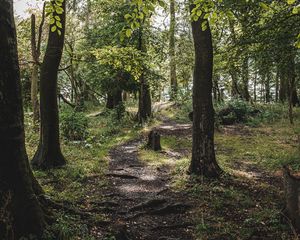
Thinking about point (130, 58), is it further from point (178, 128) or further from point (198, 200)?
point (178, 128)

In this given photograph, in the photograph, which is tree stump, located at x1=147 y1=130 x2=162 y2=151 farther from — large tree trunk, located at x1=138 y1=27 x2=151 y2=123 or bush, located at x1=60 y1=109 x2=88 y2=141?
large tree trunk, located at x1=138 y1=27 x2=151 y2=123

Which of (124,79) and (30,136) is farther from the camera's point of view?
(124,79)

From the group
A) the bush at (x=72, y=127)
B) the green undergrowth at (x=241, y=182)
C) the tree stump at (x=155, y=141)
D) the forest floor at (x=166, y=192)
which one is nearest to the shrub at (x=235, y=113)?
the green undergrowth at (x=241, y=182)

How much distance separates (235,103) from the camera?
21062 millimetres

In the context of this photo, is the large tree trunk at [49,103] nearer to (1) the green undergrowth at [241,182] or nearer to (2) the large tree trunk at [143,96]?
(1) the green undergrowth at [241,182]

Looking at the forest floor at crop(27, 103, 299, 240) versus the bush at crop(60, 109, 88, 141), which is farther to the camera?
the bush at crop(60, 109, 88, 141)

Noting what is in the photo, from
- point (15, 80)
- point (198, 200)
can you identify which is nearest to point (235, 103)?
point (198, 200)

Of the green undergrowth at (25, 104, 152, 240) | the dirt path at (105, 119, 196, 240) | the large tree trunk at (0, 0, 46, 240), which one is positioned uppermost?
the large tree trunk at (0, 0, 46, 240)

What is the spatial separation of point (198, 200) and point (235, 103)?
48.4ft

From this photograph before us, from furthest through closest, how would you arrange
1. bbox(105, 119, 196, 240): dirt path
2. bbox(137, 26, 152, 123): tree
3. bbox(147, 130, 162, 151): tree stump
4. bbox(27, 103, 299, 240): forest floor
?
bbox(137, 26, 152, 123): tree
bbox(147, 130, 162, 151): tree stump
bbox(105, 119, 196, 240): dirt path
bbox(27, 103, 299, 240): forest floor

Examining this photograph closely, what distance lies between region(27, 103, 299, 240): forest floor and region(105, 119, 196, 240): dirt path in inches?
0.7

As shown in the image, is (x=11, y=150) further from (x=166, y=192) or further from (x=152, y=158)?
(x=152, y=158)

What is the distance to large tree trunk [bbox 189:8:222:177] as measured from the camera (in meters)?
8.76

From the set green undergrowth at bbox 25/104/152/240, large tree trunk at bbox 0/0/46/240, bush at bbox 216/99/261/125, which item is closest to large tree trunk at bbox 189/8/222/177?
green undergrowth at bbox 25/104/152/240
